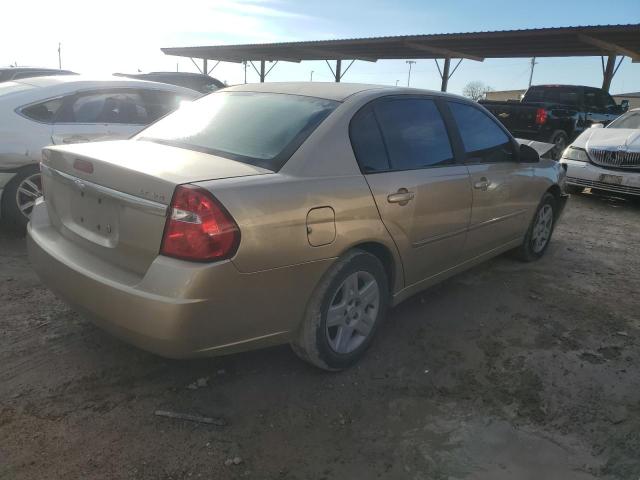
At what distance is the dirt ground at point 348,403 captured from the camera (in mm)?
2273

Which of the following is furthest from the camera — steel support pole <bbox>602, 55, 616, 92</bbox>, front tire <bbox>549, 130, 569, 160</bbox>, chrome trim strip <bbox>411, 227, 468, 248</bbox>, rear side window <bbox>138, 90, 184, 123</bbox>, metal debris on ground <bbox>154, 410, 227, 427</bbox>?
steel support pole <bbox>602, 55, 616, 92</bbox>

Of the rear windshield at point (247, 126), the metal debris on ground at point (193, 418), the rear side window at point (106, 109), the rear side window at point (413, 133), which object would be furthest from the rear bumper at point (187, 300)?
the rear side window at point (106, 109)

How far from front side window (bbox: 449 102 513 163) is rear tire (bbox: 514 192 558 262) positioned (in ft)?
3.01

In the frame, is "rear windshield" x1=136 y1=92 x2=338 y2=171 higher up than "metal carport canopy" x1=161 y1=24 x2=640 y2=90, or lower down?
lower down

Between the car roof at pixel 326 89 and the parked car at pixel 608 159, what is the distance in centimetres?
547

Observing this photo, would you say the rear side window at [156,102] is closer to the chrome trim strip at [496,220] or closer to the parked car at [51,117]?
the parked car at [51,117]

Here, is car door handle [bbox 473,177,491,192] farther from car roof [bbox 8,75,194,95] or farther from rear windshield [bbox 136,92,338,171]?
car roof [bbox 8,75,194,95]

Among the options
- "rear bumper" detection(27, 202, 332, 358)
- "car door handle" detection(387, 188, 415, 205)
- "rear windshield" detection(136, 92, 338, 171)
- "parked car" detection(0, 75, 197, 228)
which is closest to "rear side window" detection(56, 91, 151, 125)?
"parked car" detection(0, 75, 197, 228)

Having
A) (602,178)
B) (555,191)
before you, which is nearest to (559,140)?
(602,178)

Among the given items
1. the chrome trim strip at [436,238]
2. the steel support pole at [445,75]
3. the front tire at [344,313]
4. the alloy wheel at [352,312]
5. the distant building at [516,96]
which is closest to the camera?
the front tire at [344,313]

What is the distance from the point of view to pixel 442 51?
1778cm

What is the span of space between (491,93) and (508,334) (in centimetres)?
6813

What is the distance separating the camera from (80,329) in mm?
3262

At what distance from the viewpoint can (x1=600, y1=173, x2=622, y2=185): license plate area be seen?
7.75 m
